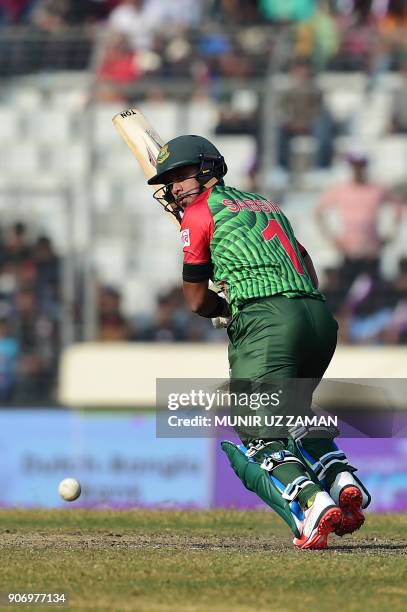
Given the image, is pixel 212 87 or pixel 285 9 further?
pixel 285 9

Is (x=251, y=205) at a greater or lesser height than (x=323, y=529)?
greater

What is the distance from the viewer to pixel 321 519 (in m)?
5.66

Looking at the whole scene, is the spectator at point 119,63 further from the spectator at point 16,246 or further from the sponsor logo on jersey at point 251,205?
the sponsor logo on jersey at point 251,205

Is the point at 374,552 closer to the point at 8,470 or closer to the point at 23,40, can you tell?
the point at 8,470

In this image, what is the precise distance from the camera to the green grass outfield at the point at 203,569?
4.45 m

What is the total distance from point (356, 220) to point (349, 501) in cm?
821

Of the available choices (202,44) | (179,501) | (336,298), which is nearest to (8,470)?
(179,501)

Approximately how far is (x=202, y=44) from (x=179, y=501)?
21.3 feet

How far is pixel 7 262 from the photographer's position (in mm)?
14422

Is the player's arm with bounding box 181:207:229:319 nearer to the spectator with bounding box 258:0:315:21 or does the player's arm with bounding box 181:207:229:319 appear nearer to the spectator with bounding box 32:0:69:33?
the spectator with bounding box 258:0:315:21

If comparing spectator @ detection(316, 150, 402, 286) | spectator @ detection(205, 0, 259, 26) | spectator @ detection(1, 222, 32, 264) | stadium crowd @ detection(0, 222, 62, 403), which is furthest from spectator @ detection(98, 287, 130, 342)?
spectator @ detection(205, 0, 259, 26)

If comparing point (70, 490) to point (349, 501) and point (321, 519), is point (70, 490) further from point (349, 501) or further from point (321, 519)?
point (321, 519)

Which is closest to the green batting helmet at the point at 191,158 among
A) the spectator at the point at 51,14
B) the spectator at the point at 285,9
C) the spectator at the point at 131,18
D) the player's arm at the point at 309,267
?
the player's arm at the point at 309,267

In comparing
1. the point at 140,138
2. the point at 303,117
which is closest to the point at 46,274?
the point at 303,117
